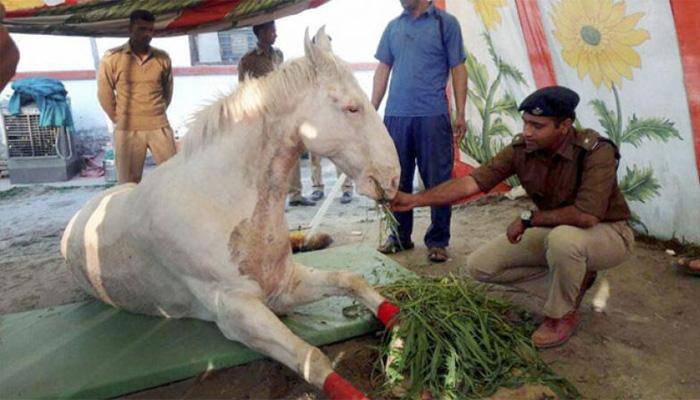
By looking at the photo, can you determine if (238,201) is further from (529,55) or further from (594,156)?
(529,55)

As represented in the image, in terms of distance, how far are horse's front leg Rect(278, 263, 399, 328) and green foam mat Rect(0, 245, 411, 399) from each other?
13 centimetres

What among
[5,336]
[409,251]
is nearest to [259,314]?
[5,336]

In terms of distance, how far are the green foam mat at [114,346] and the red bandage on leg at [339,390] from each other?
1.54 ft

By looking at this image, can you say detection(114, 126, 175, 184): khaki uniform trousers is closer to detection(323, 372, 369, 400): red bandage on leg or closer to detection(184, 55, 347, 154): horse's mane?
detection(184, 55, 347, 154): horse's mane

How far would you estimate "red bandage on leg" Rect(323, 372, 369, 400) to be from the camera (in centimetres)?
205

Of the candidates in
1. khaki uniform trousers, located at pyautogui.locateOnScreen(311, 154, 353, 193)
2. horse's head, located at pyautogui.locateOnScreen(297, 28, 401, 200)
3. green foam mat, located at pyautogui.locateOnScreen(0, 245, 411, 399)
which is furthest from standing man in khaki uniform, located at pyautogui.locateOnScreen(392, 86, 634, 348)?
khaki uniform trousers, located at pyautogui.locateOnScreen(311, 154, 353, 193)

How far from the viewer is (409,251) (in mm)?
4457

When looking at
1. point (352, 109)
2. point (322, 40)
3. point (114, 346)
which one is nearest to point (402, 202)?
point (352, 109)

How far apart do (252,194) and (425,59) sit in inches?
86.9

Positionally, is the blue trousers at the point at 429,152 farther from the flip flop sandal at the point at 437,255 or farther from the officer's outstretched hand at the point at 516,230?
the officer's outstretched hand at the point at 516,230

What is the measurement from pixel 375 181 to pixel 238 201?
0.64 meters

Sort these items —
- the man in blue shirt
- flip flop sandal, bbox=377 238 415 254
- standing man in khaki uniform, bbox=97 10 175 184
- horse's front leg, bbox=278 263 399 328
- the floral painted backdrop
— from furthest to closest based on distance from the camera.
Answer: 1. standing man in khaki uniform, bbox=97 10 175 184
2. flip flop sandal, bbox=377 238 415 254
3. the man in blue shirt
4. the floral painted backdrop
5. horse's front leg, bbox=278 263 399 328

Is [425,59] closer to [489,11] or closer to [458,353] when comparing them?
[489,11]

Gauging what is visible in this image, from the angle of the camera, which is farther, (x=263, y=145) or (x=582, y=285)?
(x=582, y=285)
